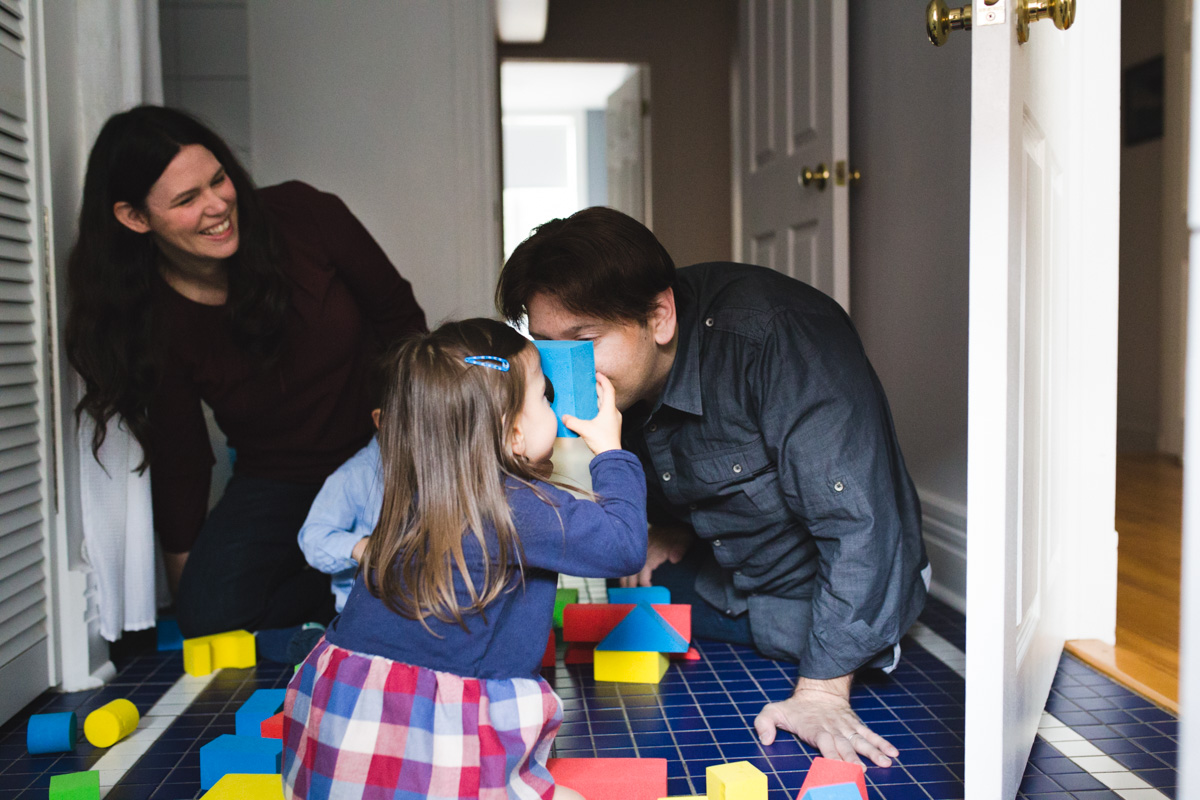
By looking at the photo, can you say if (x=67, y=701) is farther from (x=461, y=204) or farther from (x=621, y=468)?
(x=461, y=204)

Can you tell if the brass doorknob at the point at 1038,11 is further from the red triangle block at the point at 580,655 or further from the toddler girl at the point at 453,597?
the red triangle block at the point at 580,655

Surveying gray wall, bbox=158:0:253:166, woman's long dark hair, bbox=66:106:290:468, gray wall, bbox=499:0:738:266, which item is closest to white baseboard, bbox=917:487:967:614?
woman's long dark hair, bbox=66:106:290:468

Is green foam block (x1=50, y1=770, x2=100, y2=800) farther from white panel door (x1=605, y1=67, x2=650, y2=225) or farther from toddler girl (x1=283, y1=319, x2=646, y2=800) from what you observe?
white panel door (x1=605, y1=67, x2=650, y2=225)

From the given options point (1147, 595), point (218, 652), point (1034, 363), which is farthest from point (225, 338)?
point (1147, 595)

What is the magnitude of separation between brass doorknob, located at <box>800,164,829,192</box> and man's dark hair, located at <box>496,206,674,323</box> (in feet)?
3.48

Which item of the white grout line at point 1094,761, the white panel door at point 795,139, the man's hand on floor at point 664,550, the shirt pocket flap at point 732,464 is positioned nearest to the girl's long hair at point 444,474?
the shirt pocket flap at point 732,464

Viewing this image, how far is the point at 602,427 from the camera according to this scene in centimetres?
114

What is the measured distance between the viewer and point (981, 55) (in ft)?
2.86

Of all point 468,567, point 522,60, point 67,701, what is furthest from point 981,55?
point 522,60

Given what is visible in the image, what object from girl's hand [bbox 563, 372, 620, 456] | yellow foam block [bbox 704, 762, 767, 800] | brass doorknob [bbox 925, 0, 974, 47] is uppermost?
brass doorknob [bbox 925, 0, 974, 47]

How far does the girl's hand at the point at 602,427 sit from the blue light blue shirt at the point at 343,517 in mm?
593

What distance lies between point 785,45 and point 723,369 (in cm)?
146

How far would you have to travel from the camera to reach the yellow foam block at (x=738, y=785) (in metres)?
0.99

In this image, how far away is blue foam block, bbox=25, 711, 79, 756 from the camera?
1248 mm
